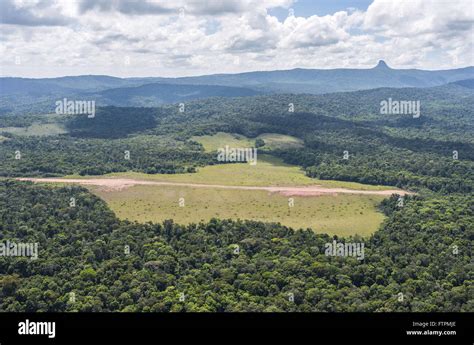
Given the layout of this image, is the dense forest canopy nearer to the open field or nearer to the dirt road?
the open field

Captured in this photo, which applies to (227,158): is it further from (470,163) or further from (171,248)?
(171,248)

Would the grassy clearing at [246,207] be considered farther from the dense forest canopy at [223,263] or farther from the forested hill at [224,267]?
the forested hill at [224,267]

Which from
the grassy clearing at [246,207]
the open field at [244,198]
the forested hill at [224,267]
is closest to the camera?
the forested hill at [224,267]

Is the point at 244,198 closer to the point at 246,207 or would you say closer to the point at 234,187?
the point at 246,207

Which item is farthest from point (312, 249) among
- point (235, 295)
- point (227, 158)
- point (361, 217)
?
point (227, 158)

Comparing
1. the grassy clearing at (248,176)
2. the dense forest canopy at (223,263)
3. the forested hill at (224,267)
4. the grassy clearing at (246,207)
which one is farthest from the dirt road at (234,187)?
the forested hill at (224,267)

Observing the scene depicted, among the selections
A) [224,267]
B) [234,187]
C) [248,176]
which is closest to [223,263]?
[224,267]
